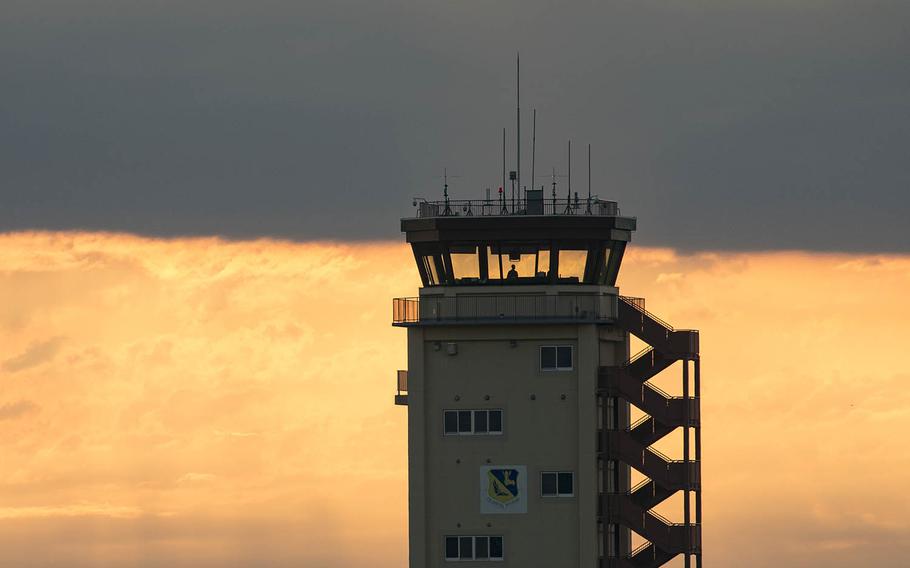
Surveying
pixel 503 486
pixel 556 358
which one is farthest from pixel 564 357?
pixel 503 486

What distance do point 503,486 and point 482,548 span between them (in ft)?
9.64

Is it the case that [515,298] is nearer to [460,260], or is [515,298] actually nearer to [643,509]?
[460,260]

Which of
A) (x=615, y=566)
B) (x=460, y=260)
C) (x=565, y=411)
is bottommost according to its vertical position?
(x=615, y=566)

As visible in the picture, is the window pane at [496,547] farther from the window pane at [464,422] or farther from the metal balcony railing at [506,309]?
the metal balcony railing at [506,309]

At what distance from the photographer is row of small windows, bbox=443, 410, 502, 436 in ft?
359

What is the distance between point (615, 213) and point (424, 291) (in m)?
9.41

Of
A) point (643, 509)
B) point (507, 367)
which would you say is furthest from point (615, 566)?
point (507, 367)

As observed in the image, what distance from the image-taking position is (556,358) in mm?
109500

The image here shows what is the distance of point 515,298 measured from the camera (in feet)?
360

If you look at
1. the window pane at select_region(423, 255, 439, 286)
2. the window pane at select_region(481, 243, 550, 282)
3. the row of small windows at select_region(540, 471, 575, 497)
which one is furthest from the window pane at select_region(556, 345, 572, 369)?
the window pane at select_region(423, 255, 439, 286)

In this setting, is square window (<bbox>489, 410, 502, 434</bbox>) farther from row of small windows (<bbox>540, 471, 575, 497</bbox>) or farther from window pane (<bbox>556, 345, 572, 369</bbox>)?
window pane (<bbox>556, 345, 572, 369</bbox>)

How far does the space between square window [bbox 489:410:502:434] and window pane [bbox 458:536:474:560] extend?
16.3 feet

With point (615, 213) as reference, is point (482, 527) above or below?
below

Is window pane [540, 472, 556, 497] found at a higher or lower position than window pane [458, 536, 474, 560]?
higher
